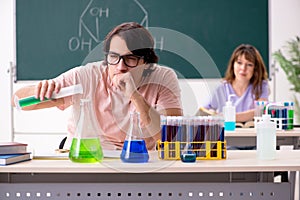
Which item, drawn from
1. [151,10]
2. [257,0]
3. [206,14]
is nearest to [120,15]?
[151,10]

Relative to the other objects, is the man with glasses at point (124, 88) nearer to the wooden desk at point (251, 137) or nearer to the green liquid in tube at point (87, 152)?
the green liquid in tube at point (87, 152)

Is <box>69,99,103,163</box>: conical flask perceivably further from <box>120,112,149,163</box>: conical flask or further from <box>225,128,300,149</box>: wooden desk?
<box>225,128,300,149</box>: wooden desk

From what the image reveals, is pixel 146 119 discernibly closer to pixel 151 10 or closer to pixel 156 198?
pixel 156 198

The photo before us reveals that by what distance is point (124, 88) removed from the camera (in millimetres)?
2047

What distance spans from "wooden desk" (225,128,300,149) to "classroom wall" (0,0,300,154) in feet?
5.19

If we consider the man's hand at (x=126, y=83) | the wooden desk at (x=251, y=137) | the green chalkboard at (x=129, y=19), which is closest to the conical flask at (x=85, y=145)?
the man's hand at (x=126, y=83)

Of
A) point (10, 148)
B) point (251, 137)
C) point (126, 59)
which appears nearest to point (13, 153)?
point (10, 148)

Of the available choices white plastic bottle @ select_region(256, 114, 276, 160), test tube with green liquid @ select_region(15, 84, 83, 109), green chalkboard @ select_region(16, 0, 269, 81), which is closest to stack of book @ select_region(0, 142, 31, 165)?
A: test tube with green liquid @ select_region(15, 84, 83, 109)

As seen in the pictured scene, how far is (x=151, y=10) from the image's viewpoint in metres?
4.90

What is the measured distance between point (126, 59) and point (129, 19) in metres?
2.98

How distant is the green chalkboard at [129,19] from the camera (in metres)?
4.85

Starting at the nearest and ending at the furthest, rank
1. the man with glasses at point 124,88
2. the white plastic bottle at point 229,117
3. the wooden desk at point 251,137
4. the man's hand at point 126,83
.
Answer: the man's hand at point 126,83
the man with glasses at point 124,88
the wooden desk at point 251,137
the white plastic bottle at point 229,117

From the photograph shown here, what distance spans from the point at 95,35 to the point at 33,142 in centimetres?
116

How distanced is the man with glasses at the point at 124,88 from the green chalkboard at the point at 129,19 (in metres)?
2.49
